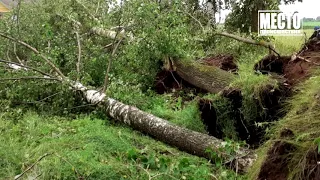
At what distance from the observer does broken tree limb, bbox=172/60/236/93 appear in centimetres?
521

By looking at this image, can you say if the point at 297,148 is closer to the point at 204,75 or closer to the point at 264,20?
the point at 204,75

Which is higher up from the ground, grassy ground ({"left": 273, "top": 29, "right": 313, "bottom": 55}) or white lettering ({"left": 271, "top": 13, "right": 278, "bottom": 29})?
white lettering ({"left": 271, "top": 13, "right": 278, "bottom": 29})

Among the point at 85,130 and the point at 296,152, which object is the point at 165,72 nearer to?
the point at 85,130

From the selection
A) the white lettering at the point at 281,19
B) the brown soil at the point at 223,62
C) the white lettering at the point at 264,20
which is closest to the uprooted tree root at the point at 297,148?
the brown soil at the point at 223,62

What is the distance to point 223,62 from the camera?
6125mm

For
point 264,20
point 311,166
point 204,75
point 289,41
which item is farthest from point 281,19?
point 311,166

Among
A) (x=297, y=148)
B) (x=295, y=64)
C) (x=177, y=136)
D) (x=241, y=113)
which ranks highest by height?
(x=295, y=64)

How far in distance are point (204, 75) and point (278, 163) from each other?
10.0 ft

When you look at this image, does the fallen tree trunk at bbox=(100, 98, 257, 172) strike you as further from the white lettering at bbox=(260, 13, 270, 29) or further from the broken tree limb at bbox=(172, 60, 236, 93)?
the white lettering at bbox=(260, 13, 270, 29)

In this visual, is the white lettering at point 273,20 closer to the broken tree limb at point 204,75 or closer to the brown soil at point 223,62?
the brown soil at point 223,62

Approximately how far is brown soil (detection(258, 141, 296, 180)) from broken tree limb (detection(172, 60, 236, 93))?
93.0 inches

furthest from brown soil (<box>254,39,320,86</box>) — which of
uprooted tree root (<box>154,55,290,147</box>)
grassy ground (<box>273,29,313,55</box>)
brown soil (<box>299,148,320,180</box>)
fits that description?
grassy ground (<box>273,29,313,55</box>)

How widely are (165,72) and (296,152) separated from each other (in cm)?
391

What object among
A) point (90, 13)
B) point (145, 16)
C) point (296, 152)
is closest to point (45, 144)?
point (296, 152)
